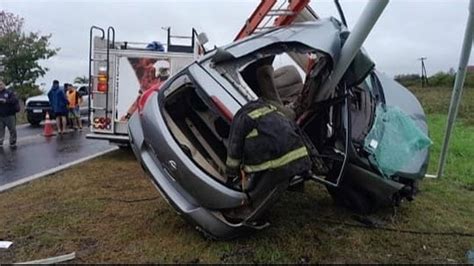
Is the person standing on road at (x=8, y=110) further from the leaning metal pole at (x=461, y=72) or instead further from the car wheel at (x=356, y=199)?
the leaning metal pole at (x=461, y=72)

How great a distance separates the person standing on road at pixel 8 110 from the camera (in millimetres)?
12305

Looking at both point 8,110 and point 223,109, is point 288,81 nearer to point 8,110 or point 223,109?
point 223,109

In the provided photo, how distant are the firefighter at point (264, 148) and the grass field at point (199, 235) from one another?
71 cm

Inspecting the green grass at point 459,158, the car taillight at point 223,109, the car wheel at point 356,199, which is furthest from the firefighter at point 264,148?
the green grass at point 459,158

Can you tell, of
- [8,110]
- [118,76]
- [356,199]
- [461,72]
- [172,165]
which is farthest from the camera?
[8,110]

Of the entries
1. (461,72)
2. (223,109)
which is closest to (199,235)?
(223,109)

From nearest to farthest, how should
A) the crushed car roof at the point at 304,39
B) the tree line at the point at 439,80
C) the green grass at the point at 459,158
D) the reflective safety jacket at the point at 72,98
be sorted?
the crushed car roof at the point at 304,39 → the green grass at the point at 459,158 → the reflective safety jacket at the point at 72,98 → the tree line at the point at 439,80

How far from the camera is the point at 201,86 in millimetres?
4297

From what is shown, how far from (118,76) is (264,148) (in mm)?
6175

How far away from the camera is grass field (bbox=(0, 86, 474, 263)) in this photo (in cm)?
418

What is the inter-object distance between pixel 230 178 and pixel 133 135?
1.23 metres

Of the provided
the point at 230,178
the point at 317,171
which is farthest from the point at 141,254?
the point at 317,171

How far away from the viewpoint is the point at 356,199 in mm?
5203

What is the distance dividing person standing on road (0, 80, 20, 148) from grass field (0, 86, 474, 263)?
6.32 m
